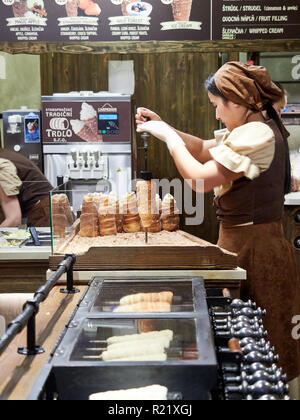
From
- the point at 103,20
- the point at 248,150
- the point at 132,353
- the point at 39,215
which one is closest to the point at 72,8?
the point at 103,20

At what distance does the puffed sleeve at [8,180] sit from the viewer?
153 inches

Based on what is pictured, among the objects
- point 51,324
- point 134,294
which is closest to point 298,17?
point 134,294

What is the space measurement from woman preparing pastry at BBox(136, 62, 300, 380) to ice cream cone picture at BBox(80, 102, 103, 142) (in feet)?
10.9

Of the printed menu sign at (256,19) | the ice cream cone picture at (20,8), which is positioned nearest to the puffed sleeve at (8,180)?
the ice cream cone picture at (20,8)

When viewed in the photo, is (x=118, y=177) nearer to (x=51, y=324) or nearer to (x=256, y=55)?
(x=256, y=55)

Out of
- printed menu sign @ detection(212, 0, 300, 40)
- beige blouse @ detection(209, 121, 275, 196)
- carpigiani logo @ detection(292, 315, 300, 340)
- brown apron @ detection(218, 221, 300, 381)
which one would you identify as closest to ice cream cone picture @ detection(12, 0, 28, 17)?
printed menu sign @ detection(212, 0, 300, 40)

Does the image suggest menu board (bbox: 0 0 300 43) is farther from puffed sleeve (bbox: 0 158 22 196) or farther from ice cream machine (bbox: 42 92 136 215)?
ice cream machine (bbox: 42 92 136 215)

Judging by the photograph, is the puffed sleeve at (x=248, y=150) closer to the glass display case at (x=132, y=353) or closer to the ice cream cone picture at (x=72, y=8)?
the glass display case at (x=132, y=353)

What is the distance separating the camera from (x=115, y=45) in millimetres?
4098

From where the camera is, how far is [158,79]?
6.89 m

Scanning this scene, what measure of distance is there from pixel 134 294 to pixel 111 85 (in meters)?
5.06

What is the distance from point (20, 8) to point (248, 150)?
7.68 ft

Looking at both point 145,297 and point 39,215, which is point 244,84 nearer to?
point 145,297

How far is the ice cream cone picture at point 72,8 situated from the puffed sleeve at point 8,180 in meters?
1.11
